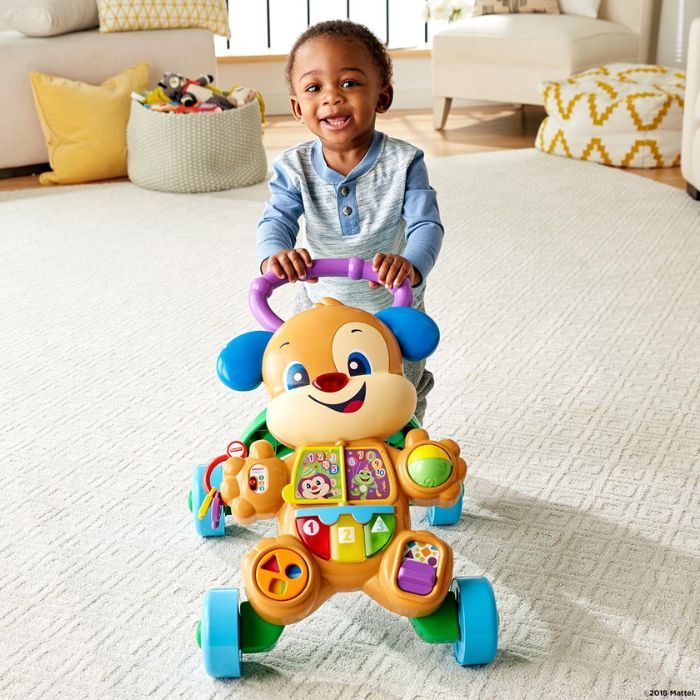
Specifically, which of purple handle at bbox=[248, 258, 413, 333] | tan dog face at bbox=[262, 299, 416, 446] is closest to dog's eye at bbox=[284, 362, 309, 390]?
tan dog face at bbox=[262, 299, 416, 446]

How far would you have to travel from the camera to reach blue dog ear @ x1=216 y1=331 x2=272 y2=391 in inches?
40.7

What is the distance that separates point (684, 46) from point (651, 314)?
2118 millimetres

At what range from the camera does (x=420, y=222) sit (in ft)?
4.03

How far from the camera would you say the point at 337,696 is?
980 mm

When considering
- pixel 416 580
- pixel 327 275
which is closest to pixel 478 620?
pixel 416 580

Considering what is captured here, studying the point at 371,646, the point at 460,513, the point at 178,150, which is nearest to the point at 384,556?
the point at 371,646

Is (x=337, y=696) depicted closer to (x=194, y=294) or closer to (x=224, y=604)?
(x=224, y=604)

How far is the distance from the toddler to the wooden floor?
73.3 inches

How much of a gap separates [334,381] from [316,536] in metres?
0.15

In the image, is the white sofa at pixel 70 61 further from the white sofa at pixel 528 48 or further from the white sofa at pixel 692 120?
the white sofa at pixel 692 120

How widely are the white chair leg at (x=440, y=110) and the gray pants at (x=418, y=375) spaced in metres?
2.42

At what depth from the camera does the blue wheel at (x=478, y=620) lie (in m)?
0.97

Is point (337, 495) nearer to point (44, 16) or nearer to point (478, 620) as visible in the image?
point (478, 620)

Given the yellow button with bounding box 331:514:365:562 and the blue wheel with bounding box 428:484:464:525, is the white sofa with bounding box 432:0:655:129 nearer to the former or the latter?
the blue wheel with bounding box 428:484:464:525
